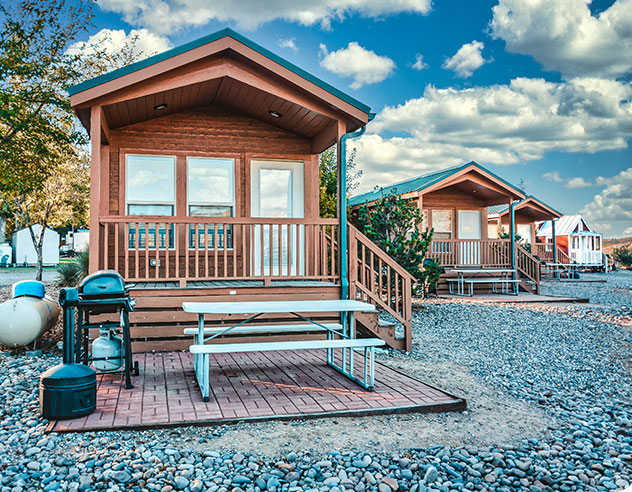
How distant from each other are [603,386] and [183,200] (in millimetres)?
6828

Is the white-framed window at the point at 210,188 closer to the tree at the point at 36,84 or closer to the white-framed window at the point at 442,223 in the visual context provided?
the tree at the point at 36,84

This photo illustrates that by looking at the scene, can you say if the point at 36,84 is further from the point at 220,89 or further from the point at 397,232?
the point at 397,232

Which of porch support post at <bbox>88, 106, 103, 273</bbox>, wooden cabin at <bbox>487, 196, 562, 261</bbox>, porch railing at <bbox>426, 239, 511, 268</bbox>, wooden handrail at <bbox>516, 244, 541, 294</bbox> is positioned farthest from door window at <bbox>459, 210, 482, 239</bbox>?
porch support post at <bbox>88, 106, 103, 273</bbox>

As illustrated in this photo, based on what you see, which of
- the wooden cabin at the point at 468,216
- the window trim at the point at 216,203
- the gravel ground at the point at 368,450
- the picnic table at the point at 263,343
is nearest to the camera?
the gravel ground at the point at 368,450

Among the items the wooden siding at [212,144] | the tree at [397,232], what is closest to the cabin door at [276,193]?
the wooden siding at [212,144]

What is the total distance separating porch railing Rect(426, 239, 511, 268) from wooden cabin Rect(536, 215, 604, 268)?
17992 mm

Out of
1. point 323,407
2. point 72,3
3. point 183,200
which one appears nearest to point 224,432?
point 323,407

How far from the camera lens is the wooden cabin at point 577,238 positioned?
30922 millimetres

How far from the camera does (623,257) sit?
34562mm

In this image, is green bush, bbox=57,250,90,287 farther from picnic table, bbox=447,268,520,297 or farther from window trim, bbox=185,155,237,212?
picnic table, bbox=447,268,520,297

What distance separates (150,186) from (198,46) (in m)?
2.83

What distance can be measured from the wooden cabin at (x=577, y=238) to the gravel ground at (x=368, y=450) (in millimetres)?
28938

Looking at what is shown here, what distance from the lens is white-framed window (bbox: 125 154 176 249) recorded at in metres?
8.27

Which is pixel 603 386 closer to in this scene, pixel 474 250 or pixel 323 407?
pixel 323 407
